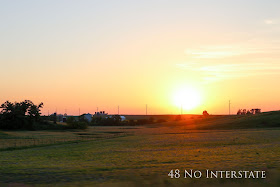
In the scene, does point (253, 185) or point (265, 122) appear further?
point (265, 122)

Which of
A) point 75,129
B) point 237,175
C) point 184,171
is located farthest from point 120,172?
point 75,129

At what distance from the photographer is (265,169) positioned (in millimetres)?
20938

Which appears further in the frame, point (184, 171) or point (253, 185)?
point (184, 171)

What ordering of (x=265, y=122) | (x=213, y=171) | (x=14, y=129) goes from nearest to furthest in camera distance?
(x=213, y=171) → (x=265, y=122) → (x=14, y=129)

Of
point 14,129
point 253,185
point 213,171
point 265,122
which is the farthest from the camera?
point 14,129

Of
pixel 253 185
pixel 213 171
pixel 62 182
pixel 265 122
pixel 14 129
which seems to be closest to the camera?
pixel 253 185

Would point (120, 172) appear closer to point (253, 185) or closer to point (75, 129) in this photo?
point (253, 185)

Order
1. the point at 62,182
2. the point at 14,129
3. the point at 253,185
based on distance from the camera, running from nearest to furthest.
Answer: the point at 253,185
the point at 62,182
the point at 14,129

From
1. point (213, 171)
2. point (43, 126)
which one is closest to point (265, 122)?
point (43, 126)

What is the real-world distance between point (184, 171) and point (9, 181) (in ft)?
35.3

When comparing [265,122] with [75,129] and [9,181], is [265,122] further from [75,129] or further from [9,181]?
[9,181]

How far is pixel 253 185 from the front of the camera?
58.2ft

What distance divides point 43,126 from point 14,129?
11.3 m

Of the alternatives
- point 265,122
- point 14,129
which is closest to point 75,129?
point 14,129
